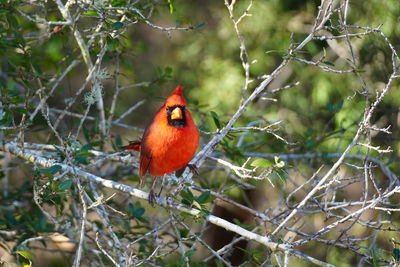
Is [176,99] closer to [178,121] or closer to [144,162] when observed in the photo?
[178,121]

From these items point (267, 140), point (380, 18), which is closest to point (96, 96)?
point (267, 140)

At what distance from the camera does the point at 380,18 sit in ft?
10.5

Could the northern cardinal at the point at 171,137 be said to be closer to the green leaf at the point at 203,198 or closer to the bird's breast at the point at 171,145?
the bird's breast at the point at 171,145

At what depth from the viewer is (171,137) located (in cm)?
241

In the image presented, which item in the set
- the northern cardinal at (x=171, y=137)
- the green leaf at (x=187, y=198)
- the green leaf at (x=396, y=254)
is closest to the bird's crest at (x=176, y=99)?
the northern cardinal at (x=171, y=137)

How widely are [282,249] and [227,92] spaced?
2468 millimetres

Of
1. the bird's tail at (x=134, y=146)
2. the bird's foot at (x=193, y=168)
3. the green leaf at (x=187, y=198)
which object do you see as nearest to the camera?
the green leaf at (x=187, y=198)

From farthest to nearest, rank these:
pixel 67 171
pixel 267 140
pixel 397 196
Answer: pixel 267 140 → pixel 397 196 → pixel 67 171

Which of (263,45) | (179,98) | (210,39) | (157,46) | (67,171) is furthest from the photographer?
(157,46)

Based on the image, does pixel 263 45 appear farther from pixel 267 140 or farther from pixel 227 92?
pixel 267 140

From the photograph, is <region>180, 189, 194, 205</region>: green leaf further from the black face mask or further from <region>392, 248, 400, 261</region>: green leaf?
<region>392, 248, 400, 261</region>: green leaf

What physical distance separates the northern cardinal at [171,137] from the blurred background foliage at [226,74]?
20 centimetres

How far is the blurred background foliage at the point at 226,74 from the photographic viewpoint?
279 cm

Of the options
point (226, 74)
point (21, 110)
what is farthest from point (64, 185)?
point (226, 74)
